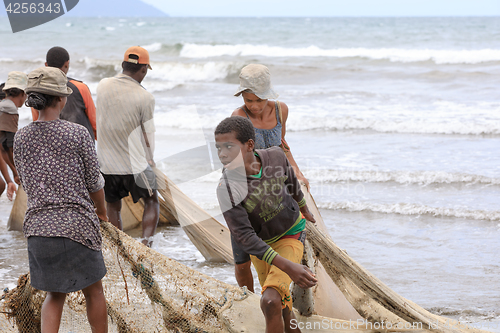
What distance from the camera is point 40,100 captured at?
2219 mm

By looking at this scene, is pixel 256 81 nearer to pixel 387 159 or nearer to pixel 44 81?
pixel 44 81

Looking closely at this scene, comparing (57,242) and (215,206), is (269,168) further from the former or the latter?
(215,206)

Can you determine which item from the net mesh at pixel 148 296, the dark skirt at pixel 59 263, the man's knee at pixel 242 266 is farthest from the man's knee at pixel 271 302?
the dark skirt at pixel 59 263

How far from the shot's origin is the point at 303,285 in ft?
7.07

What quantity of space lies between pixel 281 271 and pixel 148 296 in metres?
0.79

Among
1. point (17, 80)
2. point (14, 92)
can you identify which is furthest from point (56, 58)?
point (14, 92)

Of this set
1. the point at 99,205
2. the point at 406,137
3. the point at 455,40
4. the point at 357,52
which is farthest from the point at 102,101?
the point at 455,40

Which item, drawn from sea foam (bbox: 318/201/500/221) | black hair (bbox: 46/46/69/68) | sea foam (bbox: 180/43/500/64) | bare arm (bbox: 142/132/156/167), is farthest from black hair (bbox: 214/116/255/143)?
sea foam (bbox: 180/43/500/64)

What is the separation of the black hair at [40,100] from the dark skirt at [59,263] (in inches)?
23.1

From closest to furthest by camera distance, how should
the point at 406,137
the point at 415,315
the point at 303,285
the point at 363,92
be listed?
the point at 303,285
the point at 415,315
the point at 406,137
the point at 363,92

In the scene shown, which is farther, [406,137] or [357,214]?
[406,137]

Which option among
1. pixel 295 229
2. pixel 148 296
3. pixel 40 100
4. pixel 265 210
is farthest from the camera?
pixel 148 296

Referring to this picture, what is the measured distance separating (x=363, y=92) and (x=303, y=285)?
14.2 m

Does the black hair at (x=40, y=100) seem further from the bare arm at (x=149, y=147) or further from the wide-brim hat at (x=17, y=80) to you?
the wide-brim hat at (x=17, y=80)
